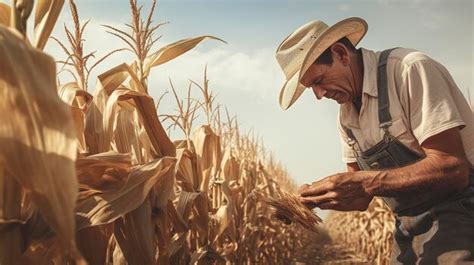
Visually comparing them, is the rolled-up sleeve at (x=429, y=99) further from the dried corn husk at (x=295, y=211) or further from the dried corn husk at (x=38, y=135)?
the dried corn husk at (x=38, y=135)

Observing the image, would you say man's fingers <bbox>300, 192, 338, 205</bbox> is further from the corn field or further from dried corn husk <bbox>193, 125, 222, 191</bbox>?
dried corn husk <bbox>193, 125, 222, 191</bbox>

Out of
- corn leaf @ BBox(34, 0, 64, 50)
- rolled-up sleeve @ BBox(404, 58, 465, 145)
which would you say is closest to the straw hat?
rolled-up sleeve @ BBox(404, 58, 465, 145)

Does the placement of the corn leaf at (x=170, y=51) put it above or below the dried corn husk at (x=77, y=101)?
above

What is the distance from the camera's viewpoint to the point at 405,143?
8.02 feet

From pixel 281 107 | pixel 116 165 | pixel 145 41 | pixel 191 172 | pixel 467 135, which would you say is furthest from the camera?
pixel 281 107

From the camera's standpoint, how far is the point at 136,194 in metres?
1.86

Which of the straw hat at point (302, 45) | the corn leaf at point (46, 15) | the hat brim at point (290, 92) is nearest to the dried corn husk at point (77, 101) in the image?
the corn leaf at point (46, 15)

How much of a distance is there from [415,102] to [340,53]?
1.86 ft

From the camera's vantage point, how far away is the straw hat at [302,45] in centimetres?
269

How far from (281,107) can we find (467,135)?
1.29 m

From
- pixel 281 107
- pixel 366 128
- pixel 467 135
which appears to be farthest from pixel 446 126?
pixel 281 107

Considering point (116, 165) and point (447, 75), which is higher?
point (447, 75)

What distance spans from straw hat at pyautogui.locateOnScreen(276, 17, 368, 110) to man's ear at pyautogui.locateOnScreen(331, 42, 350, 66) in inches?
1.6

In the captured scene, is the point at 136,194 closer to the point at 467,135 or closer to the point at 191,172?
the point at 191,172
